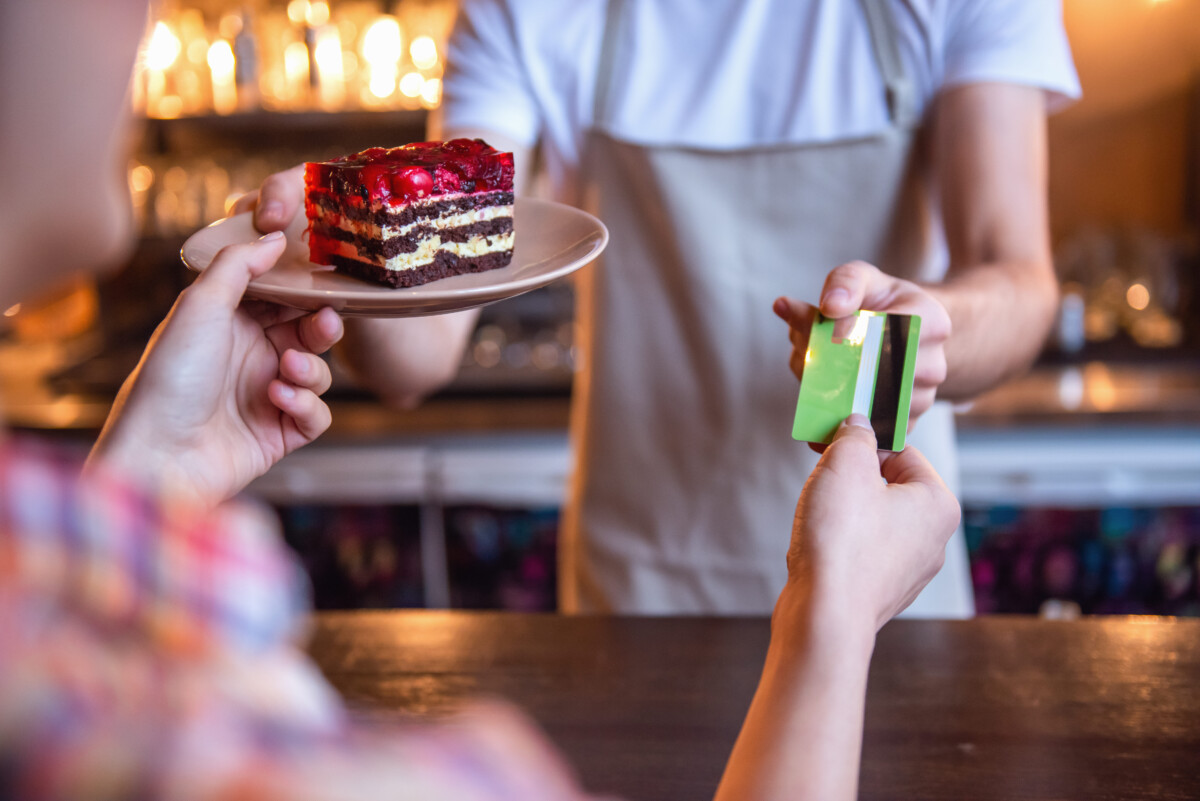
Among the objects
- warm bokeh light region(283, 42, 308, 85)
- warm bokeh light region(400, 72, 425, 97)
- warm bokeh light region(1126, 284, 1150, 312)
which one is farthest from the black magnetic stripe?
warm bokeh light region(283, 42, 308, 85)

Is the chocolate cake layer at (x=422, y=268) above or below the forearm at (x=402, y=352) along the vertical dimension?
above

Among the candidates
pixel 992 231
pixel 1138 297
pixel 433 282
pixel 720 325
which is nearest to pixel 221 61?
pixel 720 325

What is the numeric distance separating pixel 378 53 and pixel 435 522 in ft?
5.08

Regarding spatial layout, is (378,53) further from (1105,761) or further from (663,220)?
(1105,761)

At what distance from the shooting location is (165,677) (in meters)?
0.31

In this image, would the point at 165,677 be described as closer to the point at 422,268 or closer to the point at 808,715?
the point at 808,715

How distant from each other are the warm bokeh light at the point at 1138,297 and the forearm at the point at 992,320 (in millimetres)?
1761

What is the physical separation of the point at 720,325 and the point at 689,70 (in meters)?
0.41

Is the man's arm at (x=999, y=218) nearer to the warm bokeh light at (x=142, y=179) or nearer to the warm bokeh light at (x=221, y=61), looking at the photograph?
the warm bokeh light at (x=221, y=61)

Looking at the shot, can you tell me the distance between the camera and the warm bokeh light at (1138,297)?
2.79 m

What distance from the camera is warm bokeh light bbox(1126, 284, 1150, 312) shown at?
279cm

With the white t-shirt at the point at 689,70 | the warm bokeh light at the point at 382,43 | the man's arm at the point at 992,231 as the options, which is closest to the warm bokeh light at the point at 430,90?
Result: the warm bokeh light at the point at 382,43

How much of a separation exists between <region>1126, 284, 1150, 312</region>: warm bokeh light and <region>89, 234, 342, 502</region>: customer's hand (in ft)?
8.52

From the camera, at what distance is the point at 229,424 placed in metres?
1.01
